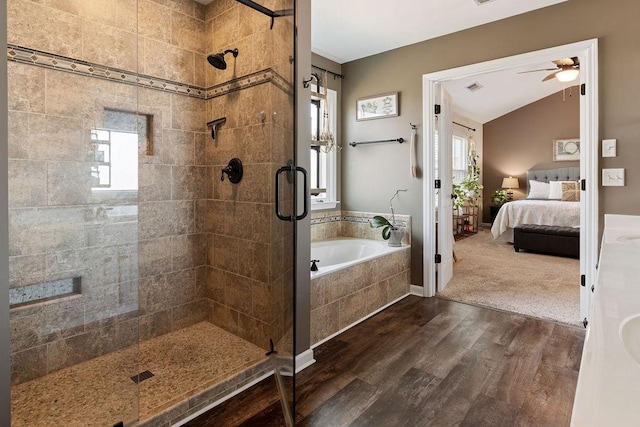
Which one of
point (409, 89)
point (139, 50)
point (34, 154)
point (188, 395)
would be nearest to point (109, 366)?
point (188, 395)

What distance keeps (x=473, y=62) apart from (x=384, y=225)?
1687 mm

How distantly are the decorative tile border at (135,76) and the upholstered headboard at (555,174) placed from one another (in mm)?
7309

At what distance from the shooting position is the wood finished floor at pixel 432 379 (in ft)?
5.47

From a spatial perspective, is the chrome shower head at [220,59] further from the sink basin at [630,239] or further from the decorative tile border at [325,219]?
the sink basin at [630,239]

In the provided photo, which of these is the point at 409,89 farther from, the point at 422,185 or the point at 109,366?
the point at 109,366

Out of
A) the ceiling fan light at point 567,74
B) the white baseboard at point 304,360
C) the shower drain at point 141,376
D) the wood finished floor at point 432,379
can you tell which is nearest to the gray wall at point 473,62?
the wood finished floor at point 432,379

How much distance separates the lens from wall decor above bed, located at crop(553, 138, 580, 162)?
7.10m

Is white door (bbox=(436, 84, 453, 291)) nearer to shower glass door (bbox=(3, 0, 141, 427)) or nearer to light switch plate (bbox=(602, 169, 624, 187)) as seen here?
light switch plate (bbox=(602, 169, 624, 187))

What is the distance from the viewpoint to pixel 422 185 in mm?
3395

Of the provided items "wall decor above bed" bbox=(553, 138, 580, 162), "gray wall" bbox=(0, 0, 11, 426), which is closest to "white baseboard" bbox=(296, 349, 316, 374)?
"gray wall" bbox=(0, 0, 11, 426)

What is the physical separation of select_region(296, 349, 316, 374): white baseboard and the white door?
5.94ft

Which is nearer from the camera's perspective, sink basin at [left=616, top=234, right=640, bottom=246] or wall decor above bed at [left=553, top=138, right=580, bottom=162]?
sink basin at [left=616, top=234, right=640, bottom=246]

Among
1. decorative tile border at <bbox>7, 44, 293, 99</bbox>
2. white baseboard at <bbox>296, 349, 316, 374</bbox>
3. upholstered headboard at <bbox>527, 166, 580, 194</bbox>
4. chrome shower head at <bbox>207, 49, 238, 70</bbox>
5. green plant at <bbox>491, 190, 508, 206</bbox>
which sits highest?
chrome shower head at <bbox>207, 49, 238, 70</bbox>

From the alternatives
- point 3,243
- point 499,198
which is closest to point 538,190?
point 499,198
